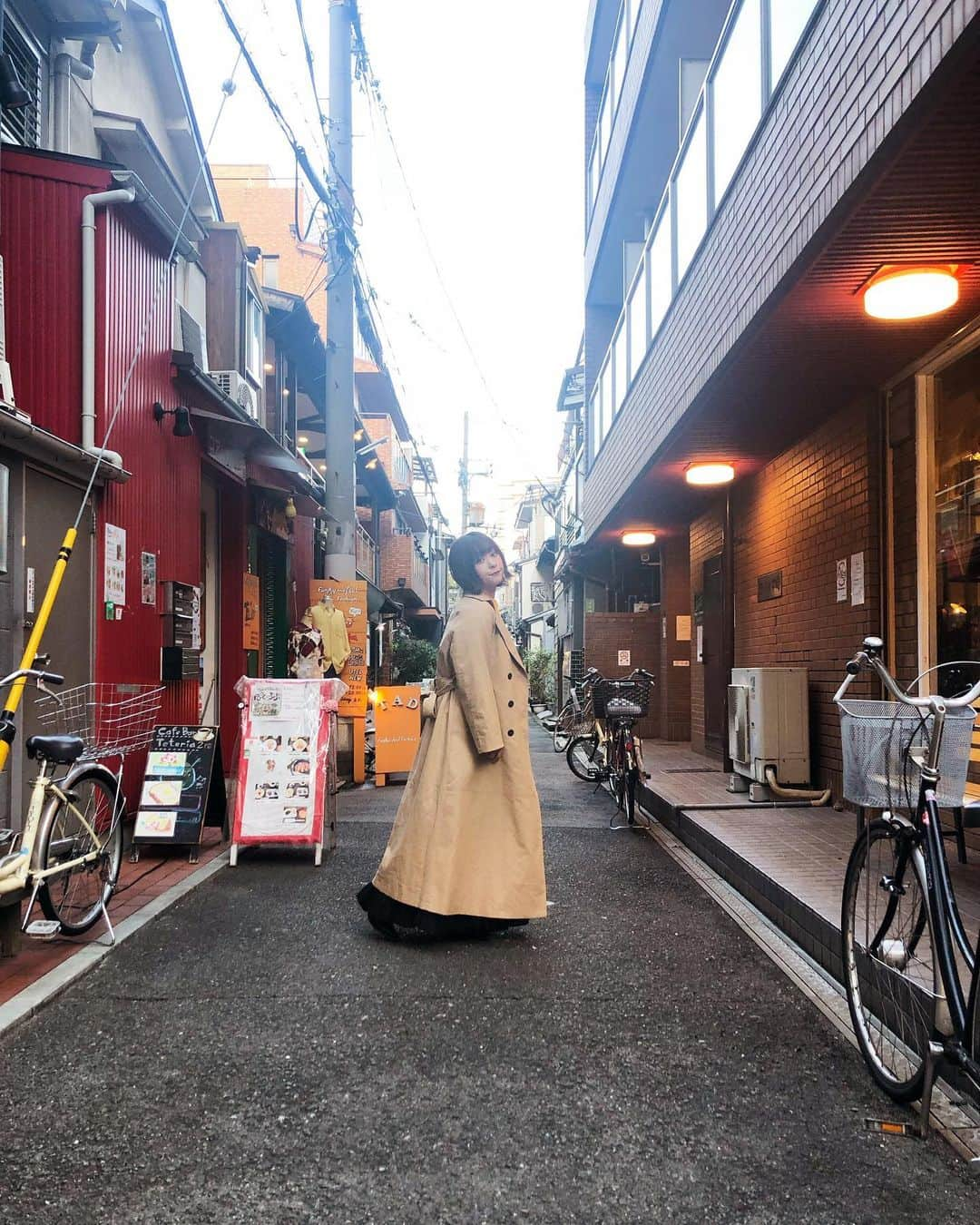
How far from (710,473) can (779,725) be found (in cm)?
309

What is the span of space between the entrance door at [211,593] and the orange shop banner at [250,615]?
1.07ft

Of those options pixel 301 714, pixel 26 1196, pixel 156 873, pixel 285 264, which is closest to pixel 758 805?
pixel 301 714

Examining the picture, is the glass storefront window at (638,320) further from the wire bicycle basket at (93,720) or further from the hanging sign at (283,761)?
the wire bicycle basket at (93,720)

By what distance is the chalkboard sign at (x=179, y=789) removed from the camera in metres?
6.05

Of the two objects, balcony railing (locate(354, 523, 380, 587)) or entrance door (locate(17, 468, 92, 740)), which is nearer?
entrance door (locate(17, 468, 92, 740))

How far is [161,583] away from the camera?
758cm

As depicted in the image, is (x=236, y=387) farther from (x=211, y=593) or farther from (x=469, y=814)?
(x=469, y=814)

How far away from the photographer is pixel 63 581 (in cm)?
589

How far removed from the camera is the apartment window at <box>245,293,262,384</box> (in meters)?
11.4

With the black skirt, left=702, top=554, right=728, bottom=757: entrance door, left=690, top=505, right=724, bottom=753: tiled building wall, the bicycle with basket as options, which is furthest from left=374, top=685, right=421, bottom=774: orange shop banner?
the black skirt

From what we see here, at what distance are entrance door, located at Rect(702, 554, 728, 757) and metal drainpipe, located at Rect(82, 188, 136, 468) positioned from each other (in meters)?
7.68

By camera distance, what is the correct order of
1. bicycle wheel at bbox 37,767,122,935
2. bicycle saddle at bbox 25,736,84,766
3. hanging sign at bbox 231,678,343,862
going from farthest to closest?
hanging sign at bbox 231,678,343,862
bicycle wheel at bbox 37,767,122,935
bicycle saddle at bbox 25,736,84,766

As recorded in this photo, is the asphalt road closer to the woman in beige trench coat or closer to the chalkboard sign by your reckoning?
the woman in beige trench coat

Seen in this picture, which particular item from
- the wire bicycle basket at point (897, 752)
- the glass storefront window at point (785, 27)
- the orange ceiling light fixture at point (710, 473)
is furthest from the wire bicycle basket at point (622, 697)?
the wire bicycle basket at point (897, 752)
